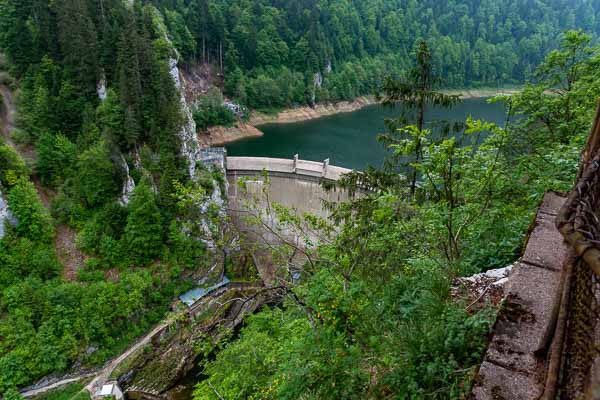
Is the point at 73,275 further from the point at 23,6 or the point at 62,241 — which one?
the point at 23,6

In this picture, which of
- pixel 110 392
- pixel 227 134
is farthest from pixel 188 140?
pixel 227 134

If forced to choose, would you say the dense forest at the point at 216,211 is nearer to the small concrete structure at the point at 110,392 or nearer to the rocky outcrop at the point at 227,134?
the small concrete structure at the point at 110,392

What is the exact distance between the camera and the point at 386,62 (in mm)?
70562

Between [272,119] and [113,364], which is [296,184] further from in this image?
[272,119]

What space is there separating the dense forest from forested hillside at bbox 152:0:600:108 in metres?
0.66

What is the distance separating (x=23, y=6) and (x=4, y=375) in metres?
22.9

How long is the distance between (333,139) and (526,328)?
41.2 meters

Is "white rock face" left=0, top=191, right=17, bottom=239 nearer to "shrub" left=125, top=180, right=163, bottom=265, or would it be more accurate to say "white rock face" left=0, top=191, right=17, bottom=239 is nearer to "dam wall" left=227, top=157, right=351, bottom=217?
"shrub" left=125, top=180, right=163, bottom=265

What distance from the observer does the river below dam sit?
3869 cm

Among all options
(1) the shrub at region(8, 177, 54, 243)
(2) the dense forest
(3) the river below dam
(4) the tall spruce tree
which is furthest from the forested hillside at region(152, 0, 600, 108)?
(4) the tall spruce tree

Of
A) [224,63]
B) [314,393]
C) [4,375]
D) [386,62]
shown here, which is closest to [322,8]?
[386,62]

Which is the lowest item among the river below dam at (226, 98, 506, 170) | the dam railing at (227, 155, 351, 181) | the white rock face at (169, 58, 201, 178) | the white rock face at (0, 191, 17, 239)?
the river below dam at (226, 98, 506, 170)

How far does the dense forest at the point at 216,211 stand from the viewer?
525cm

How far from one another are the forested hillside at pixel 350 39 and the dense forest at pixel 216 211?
660mm
